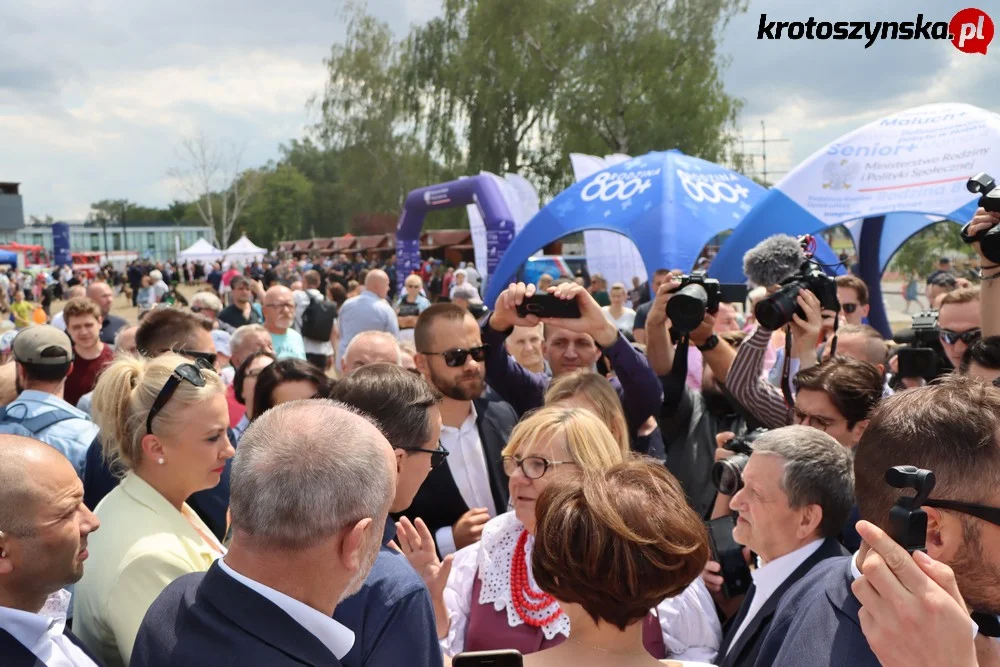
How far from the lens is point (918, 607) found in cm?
112

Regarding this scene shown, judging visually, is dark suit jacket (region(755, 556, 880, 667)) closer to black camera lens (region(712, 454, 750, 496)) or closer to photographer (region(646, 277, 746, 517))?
black camera lens (region(712, 454, 750, 496))

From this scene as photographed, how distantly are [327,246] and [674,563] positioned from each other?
50.5 m

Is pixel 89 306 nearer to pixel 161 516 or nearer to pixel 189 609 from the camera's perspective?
pixel 161 516

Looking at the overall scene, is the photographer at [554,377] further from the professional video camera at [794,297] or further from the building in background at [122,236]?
the building in background at [122,236]

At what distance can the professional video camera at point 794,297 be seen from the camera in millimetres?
3539

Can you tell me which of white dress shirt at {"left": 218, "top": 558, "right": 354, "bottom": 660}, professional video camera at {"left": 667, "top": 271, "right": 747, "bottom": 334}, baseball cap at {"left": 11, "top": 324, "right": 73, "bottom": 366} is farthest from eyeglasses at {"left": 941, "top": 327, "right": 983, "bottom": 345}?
baseball cap at {"left": 11, "top": 324, "right": 73, "bottom": 366}

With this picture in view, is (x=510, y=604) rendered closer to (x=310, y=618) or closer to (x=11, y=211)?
(x=310, y=618)

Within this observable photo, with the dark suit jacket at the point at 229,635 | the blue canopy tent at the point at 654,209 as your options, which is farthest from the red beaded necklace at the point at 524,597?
the blue canopy tent at the point at 654,209

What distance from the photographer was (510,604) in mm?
2471

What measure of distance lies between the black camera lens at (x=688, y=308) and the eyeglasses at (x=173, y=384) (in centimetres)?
189

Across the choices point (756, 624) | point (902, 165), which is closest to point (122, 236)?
point (902, 165)

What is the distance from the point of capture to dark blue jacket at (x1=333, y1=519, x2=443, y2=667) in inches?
65.8

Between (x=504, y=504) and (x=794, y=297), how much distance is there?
1533 millimetres

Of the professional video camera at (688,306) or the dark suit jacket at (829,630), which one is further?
the professional video camera at (688,306)
